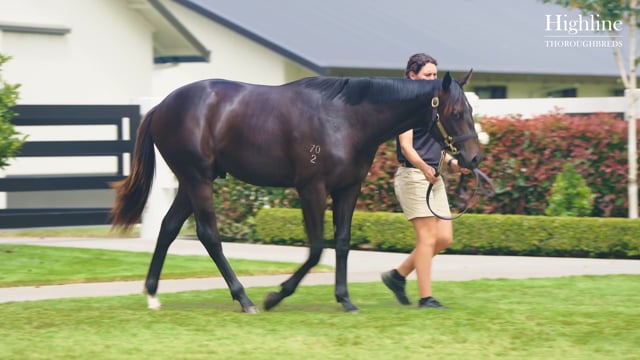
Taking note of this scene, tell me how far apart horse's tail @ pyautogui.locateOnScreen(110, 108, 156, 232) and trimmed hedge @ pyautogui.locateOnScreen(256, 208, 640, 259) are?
4.83 m

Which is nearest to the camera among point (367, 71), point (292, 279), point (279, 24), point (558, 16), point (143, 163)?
point (292, 279)

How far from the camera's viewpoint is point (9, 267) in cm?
1179

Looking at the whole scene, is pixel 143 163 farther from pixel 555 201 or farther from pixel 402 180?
pixel 555 201

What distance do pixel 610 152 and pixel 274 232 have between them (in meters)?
4.32

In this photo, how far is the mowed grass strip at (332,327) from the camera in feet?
23.2

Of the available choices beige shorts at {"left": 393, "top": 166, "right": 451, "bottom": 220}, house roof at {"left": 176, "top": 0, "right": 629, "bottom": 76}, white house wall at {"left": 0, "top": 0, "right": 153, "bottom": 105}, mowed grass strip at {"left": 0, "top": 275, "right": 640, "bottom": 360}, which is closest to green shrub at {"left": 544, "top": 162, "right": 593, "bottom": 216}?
mowed grass strip at {"left": 0, "top": 275, "right": 640, "bottom": 360}

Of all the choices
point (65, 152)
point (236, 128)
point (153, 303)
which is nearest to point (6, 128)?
point (65, 152)

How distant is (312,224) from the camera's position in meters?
8.60

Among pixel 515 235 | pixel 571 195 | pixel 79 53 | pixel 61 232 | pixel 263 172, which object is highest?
pixel 79 53

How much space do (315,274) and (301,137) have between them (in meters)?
3.20

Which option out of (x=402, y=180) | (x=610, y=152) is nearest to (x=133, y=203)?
(x=402, y=180)

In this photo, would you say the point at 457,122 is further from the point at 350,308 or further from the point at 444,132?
the point at 350,308

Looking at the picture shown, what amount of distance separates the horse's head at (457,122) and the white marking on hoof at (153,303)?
8.42 feet

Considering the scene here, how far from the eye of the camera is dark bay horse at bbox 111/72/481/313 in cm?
859
